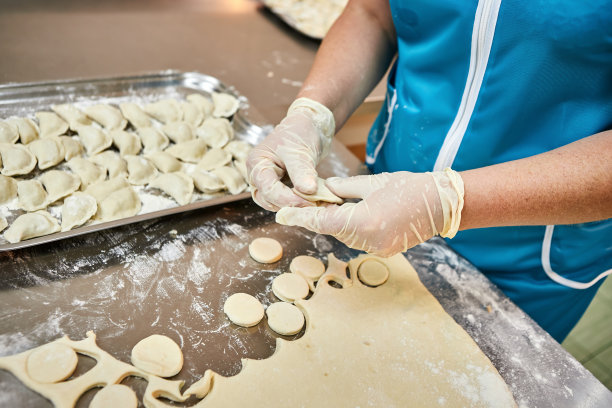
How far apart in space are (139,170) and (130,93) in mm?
565

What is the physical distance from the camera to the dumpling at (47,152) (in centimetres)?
154

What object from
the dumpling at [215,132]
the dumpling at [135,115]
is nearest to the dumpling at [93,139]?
the dumpling at [135,115]

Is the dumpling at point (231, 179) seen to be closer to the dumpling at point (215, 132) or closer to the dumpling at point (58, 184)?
the dumpling at point (215, 132)

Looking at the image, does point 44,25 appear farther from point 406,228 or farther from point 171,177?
point 406,228

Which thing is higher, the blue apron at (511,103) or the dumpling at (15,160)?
the blue apron at (511,103)

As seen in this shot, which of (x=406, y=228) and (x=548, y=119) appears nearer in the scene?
(x=406, y=228)

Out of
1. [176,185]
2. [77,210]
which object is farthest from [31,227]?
[176,185]

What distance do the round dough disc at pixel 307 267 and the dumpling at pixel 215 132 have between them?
678 mm

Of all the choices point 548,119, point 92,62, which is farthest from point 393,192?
point 92,62

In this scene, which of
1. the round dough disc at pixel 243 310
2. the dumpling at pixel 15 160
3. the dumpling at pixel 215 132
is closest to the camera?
the round dough disc at pixel 243 310

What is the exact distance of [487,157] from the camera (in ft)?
4.50

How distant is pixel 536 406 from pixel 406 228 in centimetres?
56

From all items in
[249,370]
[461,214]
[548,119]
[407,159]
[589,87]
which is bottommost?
[249,370]

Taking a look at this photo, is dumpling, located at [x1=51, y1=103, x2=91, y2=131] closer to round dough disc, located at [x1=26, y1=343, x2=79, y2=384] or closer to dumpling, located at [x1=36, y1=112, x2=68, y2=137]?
dumpling, located at [x1=36, y1=112, x2=68, y2=137]
